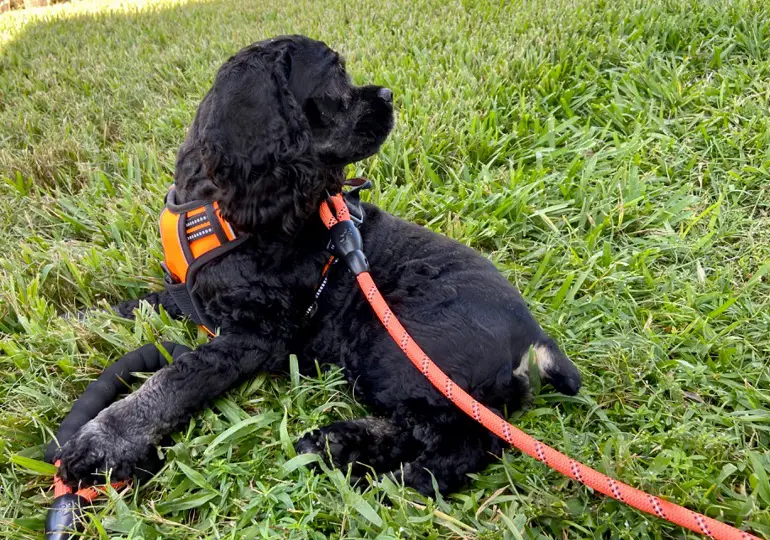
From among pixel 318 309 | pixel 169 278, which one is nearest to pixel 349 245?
pixel 318 309

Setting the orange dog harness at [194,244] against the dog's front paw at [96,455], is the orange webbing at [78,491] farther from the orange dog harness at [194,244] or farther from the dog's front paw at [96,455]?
the orange dog harness at [194,244]

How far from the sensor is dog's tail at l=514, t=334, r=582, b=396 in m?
2.19

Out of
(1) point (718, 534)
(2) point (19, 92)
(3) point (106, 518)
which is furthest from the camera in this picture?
(2) point (19, 92)

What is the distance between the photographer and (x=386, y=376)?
7.44ft

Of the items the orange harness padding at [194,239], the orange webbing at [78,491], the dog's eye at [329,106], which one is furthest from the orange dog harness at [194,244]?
the orange webbing at [78,491]

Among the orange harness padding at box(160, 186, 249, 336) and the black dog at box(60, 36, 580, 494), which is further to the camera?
the orange harness padding at box(160, 186, 249, 336)

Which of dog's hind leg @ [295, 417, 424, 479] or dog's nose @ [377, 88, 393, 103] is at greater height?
dog's nose @ [377, 88, 393, 103]

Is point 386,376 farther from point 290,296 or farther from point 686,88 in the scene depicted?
point 686,88

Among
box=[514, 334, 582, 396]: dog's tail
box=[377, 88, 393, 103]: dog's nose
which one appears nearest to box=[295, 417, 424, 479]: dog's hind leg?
box=[514, 334, 582, 396]: dog's tail

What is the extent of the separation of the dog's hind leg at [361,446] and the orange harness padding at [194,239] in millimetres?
666

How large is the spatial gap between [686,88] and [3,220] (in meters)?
4.74

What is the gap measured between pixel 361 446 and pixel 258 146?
1199 millimetres

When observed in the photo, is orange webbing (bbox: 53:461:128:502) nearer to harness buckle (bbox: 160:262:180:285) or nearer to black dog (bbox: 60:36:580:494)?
black dog (bbox: 60:36:580:494)

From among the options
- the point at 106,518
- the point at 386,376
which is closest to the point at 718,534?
the point at 386,376
